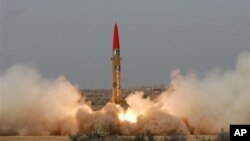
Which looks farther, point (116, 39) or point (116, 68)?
point (116, 68)

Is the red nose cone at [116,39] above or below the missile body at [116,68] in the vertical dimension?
above

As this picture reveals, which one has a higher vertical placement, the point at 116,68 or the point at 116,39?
the point at 116,39

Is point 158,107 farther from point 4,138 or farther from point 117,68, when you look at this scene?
point 4,138

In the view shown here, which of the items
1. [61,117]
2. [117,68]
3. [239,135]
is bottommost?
[239,135]

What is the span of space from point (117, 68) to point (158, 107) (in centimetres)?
319

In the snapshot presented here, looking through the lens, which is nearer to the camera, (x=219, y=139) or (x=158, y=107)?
(x=219, y=139)

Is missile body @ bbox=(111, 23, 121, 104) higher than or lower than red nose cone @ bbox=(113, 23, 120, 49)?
lower

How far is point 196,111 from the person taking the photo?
125ft

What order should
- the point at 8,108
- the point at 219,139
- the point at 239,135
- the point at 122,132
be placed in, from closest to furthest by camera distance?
the point at 239,135
the point at 219,139
the point at 122,132
the point at 8,108

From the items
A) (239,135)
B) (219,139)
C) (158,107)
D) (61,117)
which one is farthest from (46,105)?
(239,135)

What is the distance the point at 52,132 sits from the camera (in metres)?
38.5

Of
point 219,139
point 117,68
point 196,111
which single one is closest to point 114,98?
point 117,68

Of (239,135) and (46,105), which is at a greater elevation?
(46,105)

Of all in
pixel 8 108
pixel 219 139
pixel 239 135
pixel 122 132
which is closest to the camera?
pixel 239 135
